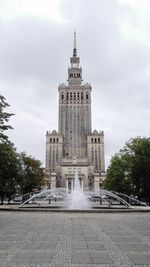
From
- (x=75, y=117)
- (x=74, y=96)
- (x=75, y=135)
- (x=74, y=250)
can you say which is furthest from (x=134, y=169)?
(x=74, y=96)

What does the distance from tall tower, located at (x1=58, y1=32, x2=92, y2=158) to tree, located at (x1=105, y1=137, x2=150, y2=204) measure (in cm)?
10127

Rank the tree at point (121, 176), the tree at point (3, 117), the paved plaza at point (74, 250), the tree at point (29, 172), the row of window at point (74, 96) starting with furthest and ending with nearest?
1. the row of window at point (74, 96)
2. the tree at point (29, 172)
3. the tree at point (121, 176)
4. the tree at point (3, 117)
5. the paved plaza at point (74, 250)

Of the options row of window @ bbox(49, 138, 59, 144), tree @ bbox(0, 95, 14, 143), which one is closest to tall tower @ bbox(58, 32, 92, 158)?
row of window @ bbox(49, 138, 59, 144)

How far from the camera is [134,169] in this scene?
44.7m

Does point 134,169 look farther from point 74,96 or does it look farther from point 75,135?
point 74,96

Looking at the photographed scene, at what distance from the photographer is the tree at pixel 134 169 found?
141ft

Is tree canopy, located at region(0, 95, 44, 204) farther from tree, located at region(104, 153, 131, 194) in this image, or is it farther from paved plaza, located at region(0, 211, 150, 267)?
paved plaza, located at region(0, 211, 150, 267)

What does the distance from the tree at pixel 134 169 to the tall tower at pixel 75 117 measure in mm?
101267

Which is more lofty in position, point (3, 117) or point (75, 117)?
point (75, 117)

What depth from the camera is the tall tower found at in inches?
6230

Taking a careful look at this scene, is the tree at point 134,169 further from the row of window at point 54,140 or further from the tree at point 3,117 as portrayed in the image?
the row of window at point 54,140

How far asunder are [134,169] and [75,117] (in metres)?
118

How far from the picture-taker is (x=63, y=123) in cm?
15925

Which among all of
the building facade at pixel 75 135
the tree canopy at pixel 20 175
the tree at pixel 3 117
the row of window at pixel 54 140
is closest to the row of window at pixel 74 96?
the building facade at pixel 75 135
